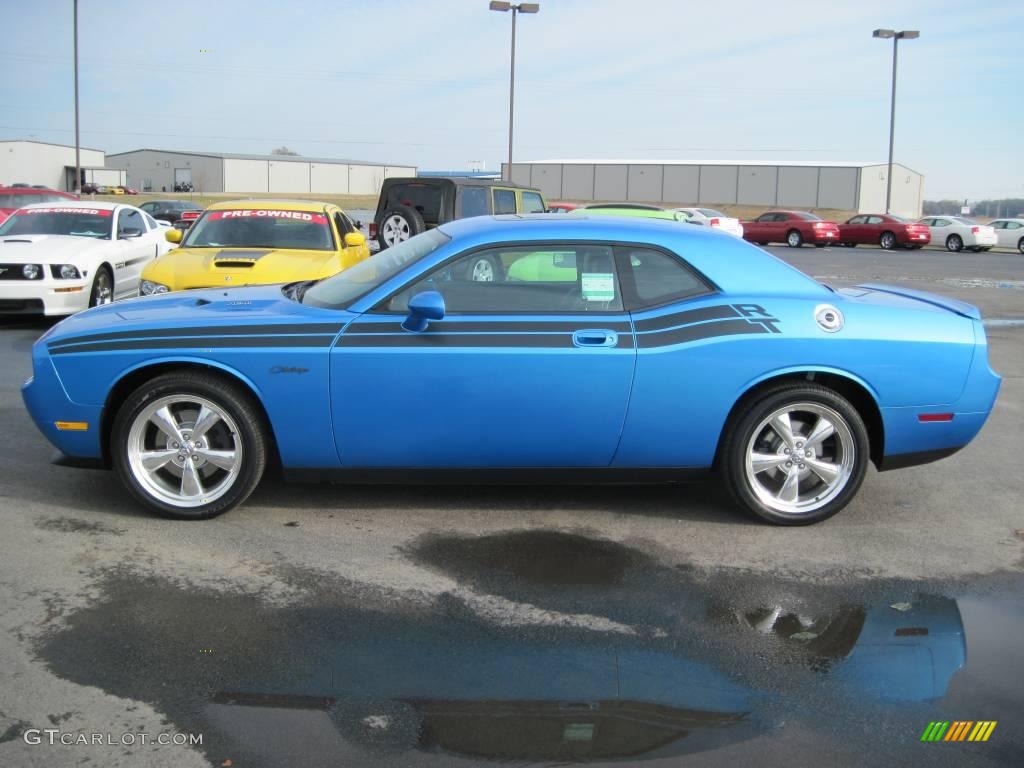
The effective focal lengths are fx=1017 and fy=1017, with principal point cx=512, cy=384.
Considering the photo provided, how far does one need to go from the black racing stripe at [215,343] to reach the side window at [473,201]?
12.0m

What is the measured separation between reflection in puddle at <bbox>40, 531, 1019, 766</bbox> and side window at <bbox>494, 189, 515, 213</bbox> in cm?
1311

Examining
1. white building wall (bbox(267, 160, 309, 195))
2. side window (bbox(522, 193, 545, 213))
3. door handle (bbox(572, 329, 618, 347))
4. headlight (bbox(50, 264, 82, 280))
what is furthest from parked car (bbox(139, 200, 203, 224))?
white building wall (bbox(267, 160, 309, 195))

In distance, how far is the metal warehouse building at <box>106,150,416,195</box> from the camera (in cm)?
8706

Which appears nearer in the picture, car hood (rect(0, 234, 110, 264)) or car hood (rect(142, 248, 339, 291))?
car hood (rect(142, 248, 339, 291))

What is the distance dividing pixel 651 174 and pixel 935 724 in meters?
73.7

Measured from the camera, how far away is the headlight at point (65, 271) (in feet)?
35.8

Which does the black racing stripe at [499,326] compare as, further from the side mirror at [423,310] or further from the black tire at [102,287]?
the black tire at [102,287]

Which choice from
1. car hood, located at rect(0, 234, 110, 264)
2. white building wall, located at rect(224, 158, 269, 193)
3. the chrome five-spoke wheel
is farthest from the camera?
white building wall, located at rect(224, 158, 269, 193)

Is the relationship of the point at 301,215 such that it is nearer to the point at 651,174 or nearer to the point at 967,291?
the point at 967,291

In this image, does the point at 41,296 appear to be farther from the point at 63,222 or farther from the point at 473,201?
the point at 473,201

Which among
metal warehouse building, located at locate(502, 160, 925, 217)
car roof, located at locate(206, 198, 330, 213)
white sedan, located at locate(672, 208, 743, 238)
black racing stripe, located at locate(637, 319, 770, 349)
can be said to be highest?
metal warehouse building, located at locate(502, 160, 925, 217)

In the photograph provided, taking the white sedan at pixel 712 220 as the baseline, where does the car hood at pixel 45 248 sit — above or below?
below

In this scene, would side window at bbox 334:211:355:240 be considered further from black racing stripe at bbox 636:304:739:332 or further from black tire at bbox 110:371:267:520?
black racing stripe at bbox 636:304:739:332

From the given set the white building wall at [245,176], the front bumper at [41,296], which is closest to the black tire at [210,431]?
the front bumper at [41,296]
